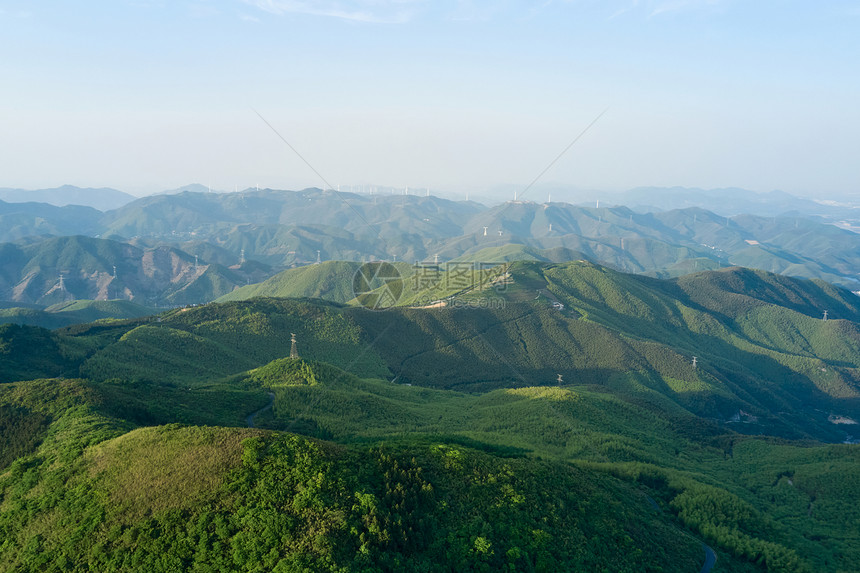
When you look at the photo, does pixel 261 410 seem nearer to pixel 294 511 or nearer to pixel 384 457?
pixel 384 457

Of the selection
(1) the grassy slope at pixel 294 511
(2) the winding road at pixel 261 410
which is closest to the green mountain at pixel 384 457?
(1) the grassy slope at pixel 294 511

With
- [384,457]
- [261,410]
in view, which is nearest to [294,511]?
[384,457]

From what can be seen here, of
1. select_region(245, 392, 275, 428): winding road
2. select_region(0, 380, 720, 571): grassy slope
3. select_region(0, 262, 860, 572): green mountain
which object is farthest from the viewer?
select_region(245, 392, 275, 428): winding road

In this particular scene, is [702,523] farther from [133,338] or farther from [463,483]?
[133,338]

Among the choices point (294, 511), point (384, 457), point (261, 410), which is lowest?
point (261, 410)

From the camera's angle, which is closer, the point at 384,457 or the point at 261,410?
the point at 384,457

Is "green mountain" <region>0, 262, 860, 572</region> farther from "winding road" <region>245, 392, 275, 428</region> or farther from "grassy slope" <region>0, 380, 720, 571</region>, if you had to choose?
"winding road" <region>245, 392, 275, 428</region>

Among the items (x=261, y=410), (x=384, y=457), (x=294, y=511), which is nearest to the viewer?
(x=294, y=511)

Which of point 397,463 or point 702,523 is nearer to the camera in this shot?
point 397,463

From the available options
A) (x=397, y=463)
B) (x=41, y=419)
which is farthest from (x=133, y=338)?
(x=397, y=463)

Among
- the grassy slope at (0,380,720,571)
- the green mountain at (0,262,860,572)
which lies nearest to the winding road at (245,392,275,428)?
the green mountain at (0,262,860,572)

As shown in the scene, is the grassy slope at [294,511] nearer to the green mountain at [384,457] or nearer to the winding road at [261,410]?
the green mountain at [384,457]
